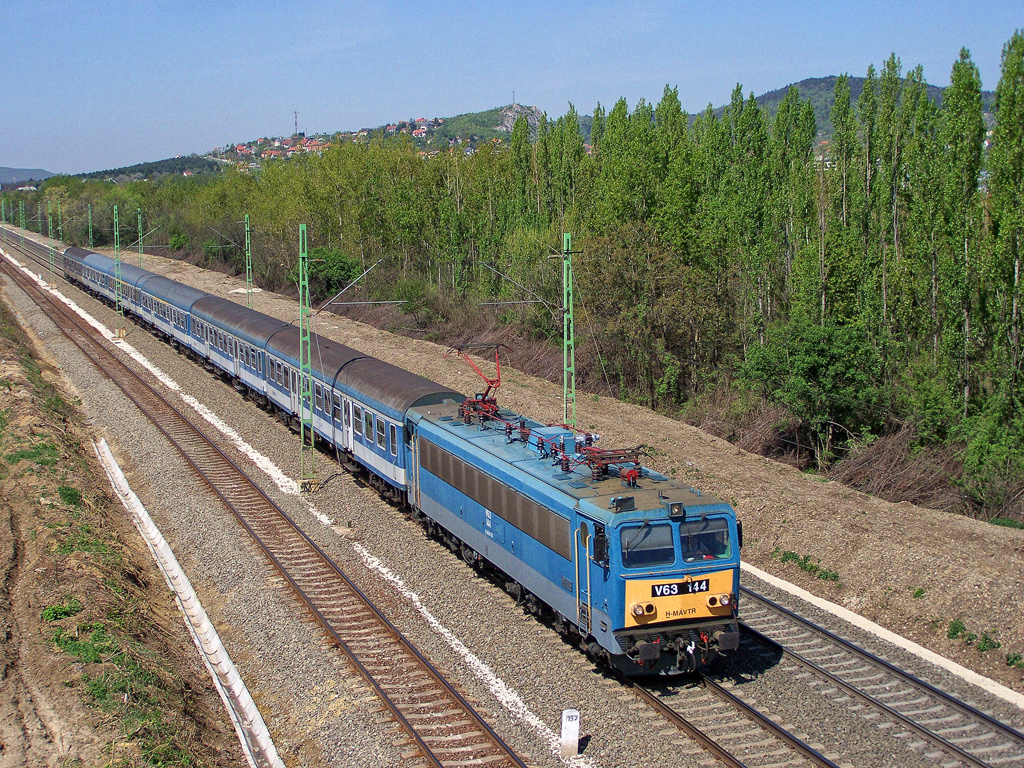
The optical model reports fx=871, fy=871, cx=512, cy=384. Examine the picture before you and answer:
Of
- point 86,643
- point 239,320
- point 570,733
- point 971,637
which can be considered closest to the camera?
point 570,733

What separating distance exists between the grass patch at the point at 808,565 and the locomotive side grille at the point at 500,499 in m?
6.31

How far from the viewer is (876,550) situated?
16344mm

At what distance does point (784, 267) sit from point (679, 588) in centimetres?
2678

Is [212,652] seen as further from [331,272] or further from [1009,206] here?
[331,272]

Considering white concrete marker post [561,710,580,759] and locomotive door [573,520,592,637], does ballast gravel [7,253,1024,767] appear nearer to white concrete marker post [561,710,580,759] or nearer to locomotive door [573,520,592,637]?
white concrete marker post [561,710,580,759]

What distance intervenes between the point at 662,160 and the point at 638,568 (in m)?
26.4

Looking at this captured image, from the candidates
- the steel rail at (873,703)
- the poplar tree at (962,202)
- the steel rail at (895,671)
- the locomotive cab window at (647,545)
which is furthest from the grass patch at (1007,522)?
the locomotive cab window at (647,545)

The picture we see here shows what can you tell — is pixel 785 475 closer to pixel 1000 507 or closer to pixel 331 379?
Answer: pixel 1000 507

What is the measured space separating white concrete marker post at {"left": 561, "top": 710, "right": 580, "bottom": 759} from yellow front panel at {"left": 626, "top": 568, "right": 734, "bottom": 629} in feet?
5.04

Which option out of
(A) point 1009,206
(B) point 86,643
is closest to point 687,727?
(B) point 86,643

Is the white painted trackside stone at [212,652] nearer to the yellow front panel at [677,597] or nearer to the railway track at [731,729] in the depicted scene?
the yellow front panel at [677,597]

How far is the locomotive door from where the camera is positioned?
39.4 feet

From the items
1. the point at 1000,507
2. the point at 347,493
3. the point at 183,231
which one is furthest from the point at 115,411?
the point at 183,231

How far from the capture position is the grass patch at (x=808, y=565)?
1629 cm
